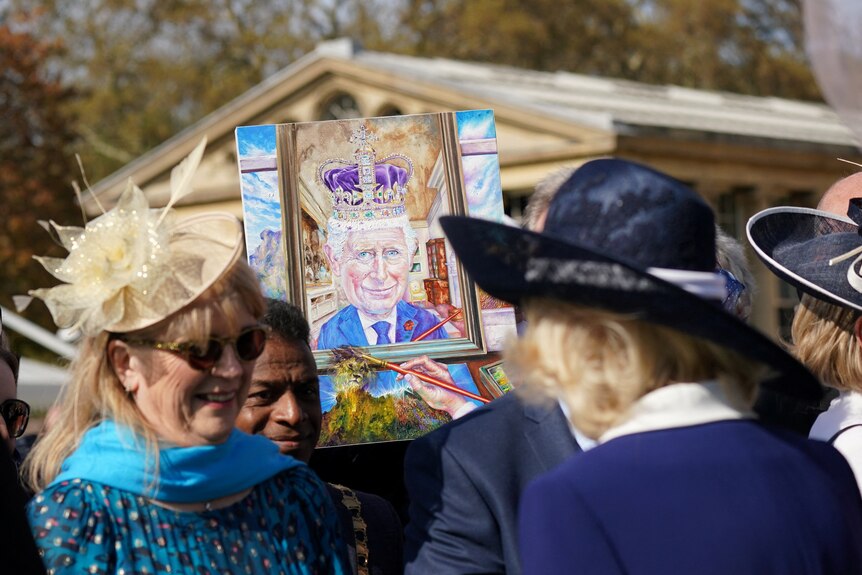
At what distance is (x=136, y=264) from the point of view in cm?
276

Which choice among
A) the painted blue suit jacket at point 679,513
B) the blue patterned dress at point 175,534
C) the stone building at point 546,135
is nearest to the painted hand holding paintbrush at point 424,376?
the blue patterned dress at point 175,534

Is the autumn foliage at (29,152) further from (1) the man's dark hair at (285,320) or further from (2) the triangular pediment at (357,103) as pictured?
(1) the man's dark hair at (285,320)

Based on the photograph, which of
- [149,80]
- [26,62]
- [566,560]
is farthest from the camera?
[149,80]

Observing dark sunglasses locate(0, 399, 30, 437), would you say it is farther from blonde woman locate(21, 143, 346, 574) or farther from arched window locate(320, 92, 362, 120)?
arched window locate(320, 92, 362, 120)

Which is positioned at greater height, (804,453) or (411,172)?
(411,172)

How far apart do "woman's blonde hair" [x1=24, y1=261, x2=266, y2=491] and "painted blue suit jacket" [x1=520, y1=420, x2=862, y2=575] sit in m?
0.92

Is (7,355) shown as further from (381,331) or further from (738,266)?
(738,266)

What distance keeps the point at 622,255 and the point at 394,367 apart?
1.47 metres

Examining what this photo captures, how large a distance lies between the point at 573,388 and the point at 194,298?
0.92m

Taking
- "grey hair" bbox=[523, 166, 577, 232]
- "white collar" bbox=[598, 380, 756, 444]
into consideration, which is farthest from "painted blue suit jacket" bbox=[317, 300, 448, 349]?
"white collar" bbox=[598, 380, 756, 444]

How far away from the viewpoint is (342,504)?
3.36m

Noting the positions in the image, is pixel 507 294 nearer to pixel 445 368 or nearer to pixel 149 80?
pixel 445 368

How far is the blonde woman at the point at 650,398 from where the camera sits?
204 cm

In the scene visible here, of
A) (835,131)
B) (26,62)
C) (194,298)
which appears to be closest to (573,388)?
(194,298)
